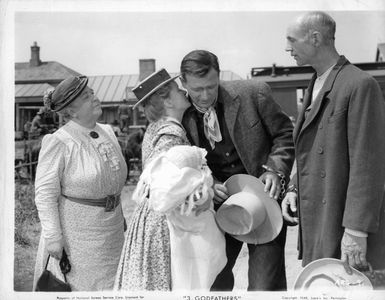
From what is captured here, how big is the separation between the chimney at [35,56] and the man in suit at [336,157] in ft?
4.93

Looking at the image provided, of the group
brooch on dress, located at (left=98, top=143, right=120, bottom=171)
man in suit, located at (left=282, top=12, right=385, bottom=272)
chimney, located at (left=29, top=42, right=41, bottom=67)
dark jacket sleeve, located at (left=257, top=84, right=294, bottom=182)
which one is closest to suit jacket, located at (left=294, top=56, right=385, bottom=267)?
man in suit, located at (left=282, top=12, right=385, bottom=272)

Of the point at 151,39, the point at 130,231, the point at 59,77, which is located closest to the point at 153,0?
the point at 151,39

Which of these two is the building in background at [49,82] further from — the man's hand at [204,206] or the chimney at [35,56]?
the man's hand at [204,206]

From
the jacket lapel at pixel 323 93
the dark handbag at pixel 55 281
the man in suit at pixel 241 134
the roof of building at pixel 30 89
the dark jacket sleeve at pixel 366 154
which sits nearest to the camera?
the dark jacket sleeve at pixel 366 154

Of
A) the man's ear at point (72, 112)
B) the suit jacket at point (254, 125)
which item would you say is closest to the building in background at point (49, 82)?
the man's ear at point (72, 112)

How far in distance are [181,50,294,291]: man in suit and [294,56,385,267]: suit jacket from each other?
13 centimetres

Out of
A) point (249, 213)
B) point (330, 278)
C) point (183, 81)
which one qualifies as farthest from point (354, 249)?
point (183, 81)

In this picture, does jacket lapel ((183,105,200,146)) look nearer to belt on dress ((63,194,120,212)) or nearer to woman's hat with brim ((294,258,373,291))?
belt on dress ((63,194,120,212))

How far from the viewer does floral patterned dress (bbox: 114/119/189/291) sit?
6.35 feet

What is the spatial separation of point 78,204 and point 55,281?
0.41m

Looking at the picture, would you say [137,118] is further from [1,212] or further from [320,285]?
[320,285]

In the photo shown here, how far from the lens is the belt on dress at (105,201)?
2150 mm

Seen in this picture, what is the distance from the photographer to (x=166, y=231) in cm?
196

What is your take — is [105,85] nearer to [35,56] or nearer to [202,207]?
[35,56]
